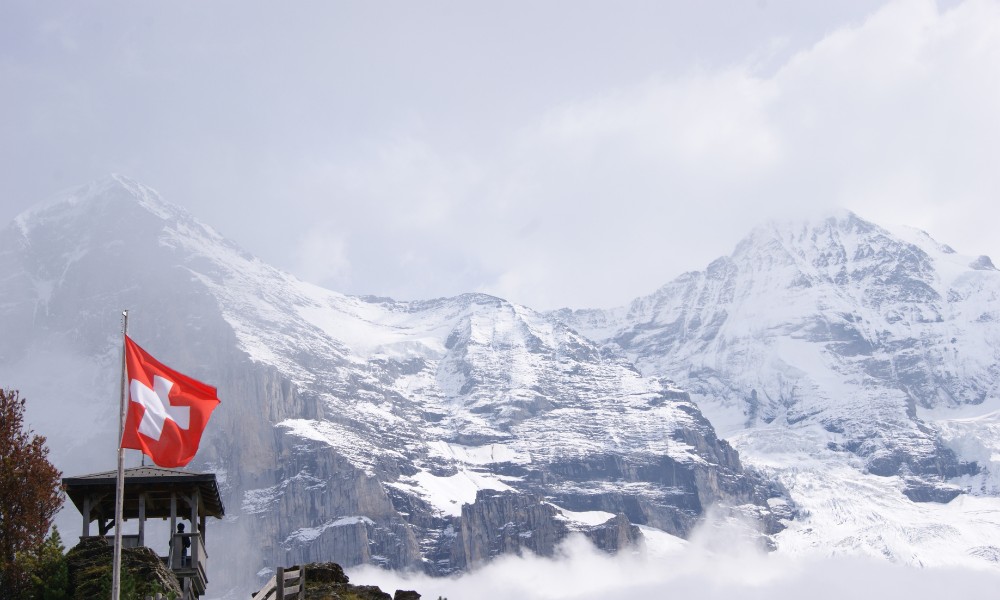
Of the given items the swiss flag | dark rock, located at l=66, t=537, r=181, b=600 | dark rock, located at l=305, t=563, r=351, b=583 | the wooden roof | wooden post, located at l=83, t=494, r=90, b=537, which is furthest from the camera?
dark rock, located at l=305, t=563, r=351, b=583

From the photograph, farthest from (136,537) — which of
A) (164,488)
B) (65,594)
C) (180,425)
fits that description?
(180,425)

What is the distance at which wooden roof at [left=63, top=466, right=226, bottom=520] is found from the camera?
5466 centimetres

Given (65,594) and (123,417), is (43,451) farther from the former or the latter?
(123,417)

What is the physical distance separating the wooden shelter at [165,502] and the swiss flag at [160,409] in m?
12.3

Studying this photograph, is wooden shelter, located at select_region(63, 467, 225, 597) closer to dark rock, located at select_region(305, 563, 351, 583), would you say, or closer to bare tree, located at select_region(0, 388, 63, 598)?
bare tree, located at select_region(0, 388, 63, 598)

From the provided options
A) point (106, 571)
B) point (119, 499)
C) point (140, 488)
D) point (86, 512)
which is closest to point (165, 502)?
point (140, 488)

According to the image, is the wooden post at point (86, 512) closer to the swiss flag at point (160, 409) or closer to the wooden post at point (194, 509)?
the wooden post at point (194, 509)

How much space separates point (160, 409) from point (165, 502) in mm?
17774

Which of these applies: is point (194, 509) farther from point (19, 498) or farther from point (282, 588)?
point (282, 588)

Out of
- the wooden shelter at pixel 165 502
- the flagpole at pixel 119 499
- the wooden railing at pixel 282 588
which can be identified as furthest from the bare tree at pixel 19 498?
the wooden railing at pixel 282 588

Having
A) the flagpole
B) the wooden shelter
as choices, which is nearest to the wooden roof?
the wooden shelter

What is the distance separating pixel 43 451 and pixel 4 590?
205 inches

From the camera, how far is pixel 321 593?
52.0m

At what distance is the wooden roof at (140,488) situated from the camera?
54.7 metres
